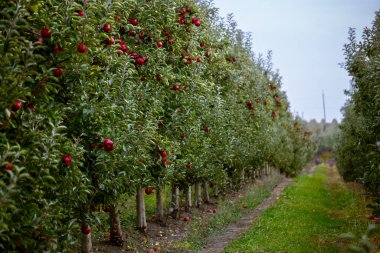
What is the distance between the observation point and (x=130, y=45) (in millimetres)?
9852

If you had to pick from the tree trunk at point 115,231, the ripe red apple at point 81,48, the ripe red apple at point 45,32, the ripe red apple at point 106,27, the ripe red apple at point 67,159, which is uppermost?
the ripe red apple at point 106,27

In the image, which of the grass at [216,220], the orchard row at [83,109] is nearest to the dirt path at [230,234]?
the grass at [216,220]

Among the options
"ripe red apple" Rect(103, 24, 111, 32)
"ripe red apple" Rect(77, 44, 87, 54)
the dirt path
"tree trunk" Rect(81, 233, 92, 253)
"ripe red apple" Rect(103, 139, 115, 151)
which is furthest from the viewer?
the dirt path

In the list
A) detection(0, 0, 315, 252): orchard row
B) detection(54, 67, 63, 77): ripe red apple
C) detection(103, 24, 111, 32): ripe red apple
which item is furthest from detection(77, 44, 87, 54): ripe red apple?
detection(103, 24, 111, 32): ripe red apple

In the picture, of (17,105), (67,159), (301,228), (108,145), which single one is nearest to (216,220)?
(301,228)

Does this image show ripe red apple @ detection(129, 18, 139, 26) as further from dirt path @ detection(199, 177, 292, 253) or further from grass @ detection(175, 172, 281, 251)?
dirt path @ detection(199, 177, 292, 253)

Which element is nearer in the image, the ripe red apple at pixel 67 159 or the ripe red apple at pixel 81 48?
the ripe red apple at pixel 67 159

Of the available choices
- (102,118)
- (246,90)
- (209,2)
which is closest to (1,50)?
(102,118)

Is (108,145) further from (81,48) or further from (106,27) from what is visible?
(106,27)

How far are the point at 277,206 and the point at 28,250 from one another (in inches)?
559

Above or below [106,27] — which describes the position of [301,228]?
below

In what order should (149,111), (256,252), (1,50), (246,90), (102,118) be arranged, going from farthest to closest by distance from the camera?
1. (246,90)
2. (256,252)
3. (149,111)
4. (102,118)
5. (1,50)

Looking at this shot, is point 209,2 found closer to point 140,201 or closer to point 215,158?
point 215,158

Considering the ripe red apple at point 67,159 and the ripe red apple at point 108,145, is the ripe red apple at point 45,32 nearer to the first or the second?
the ripe red apple at point 67,159
